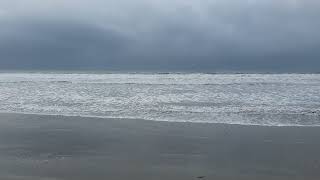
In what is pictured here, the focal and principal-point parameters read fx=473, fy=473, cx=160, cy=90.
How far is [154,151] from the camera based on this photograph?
11086 millimetres

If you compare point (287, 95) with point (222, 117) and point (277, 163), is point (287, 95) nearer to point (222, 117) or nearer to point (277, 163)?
point (222, 117)

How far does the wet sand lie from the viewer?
8.96 meters

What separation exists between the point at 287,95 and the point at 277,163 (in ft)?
54.1

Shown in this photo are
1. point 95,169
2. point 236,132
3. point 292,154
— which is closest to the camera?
point 95,169

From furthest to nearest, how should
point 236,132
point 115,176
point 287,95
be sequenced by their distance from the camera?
point 287,95 < point 236,132 < point 115,176

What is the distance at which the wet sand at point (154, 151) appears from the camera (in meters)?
8.96

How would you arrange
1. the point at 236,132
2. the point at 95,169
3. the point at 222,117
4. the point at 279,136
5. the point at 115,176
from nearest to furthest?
1. the point at 115,176
2. the point at 95,169
3. the point at 279,136
4. the point at 236,132
5. the point at 222,117

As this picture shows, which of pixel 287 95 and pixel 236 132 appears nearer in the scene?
pixel 236 132

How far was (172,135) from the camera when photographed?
43.9 feet

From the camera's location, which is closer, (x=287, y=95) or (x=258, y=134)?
(x=258, y=134)

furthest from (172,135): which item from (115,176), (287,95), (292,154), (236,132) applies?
(287,95)

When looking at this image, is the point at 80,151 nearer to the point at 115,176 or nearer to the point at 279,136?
the point at 115,176

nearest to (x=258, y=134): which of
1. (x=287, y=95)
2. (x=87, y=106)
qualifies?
(x=87, y=106)

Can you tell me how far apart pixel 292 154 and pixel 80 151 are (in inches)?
193
